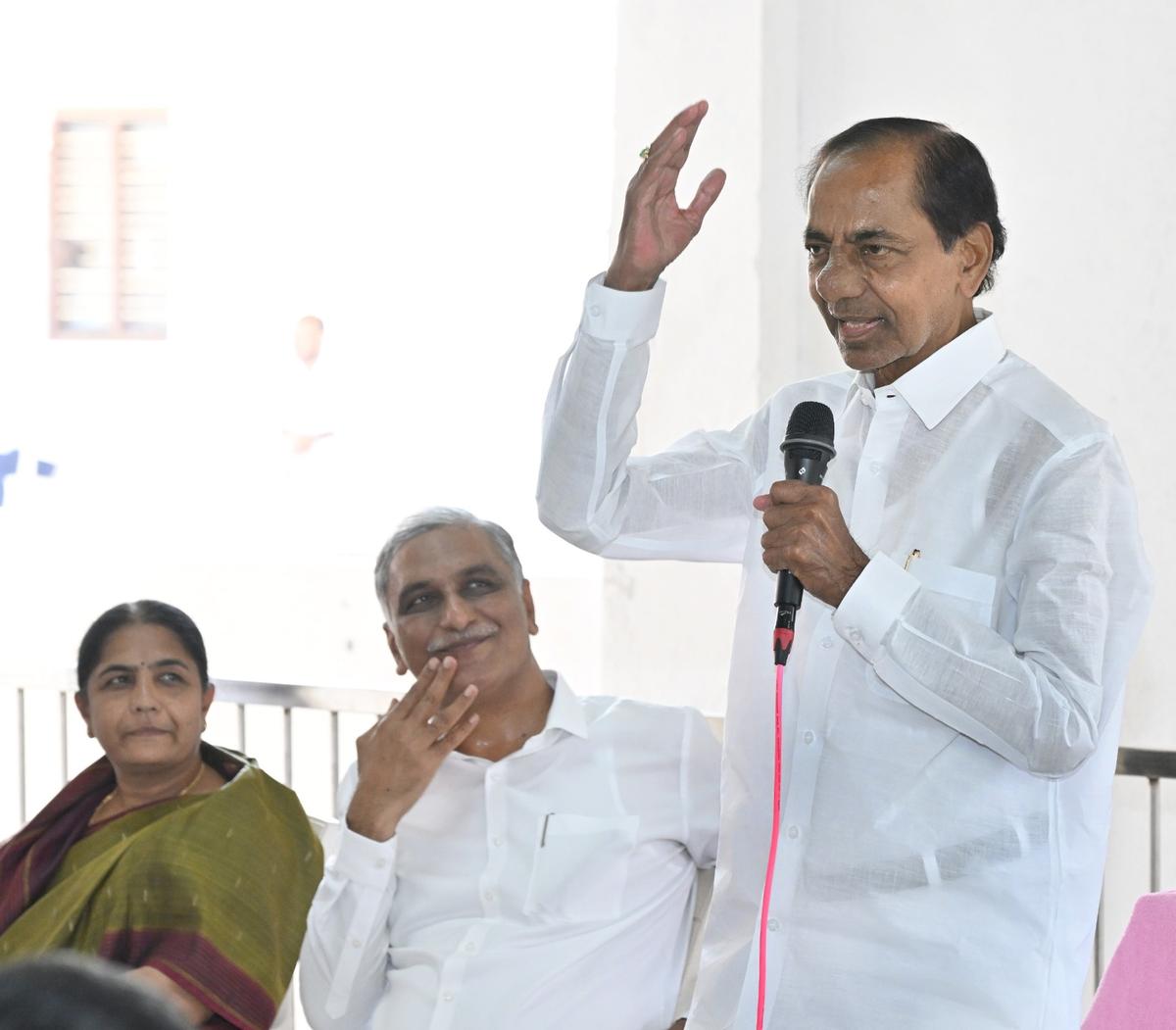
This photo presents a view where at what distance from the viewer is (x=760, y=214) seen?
4.06 metres

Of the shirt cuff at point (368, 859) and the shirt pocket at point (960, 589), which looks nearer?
the shirt pocket at point (960, 589)

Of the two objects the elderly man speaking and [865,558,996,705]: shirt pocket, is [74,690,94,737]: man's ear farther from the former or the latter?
[865,558,996,705]: shirt pocket

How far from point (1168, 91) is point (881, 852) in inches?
108

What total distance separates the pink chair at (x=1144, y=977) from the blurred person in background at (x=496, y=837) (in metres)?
0.78

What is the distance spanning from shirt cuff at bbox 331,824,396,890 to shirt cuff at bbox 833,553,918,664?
3.25 feet

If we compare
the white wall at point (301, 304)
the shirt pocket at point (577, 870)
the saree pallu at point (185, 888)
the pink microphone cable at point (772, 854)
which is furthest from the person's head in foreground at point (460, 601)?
the white wall at point (301, 304)

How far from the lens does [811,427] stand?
1.61m

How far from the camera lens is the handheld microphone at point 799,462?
5.14 feet

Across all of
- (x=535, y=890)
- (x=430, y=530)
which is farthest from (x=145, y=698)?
(x=535, y=890)

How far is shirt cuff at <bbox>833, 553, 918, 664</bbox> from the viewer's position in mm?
1538

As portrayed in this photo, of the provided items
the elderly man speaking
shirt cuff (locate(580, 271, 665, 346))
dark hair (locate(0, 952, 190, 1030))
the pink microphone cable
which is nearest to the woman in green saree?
the elderly man speaking

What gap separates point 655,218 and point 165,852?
5.19 feet

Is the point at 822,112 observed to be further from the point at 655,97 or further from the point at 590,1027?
the point at 590,1027

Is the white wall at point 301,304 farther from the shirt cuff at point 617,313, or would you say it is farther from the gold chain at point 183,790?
the shirt cuff at point 617,313
